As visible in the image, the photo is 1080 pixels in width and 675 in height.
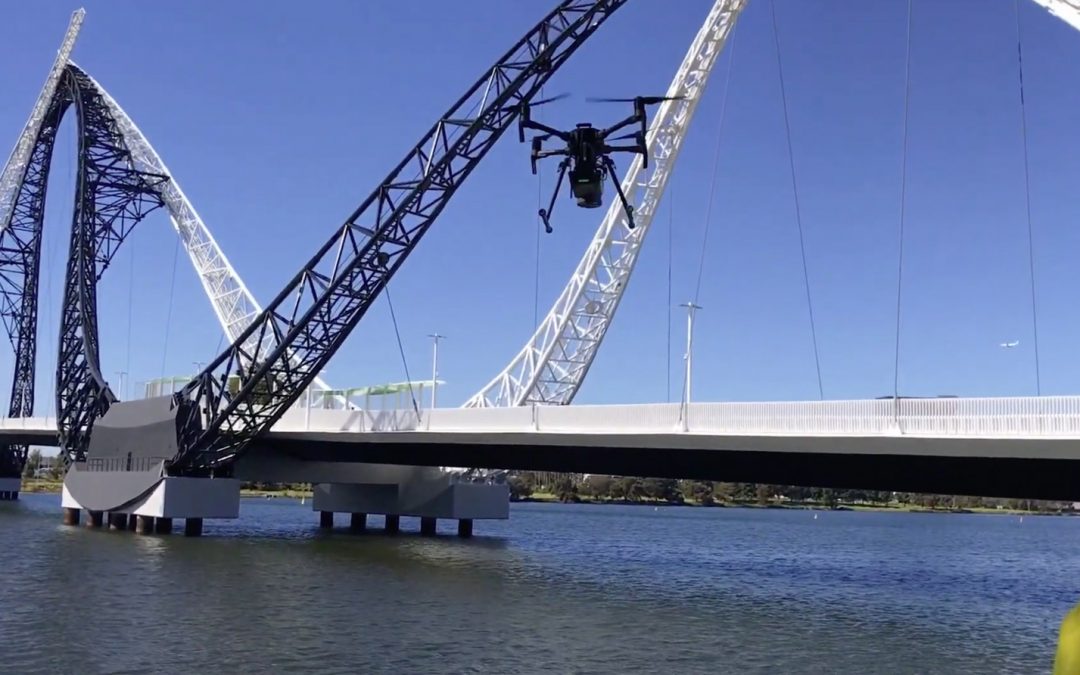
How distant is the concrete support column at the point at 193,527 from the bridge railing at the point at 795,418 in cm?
1788

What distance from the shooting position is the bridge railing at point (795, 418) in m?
36.1

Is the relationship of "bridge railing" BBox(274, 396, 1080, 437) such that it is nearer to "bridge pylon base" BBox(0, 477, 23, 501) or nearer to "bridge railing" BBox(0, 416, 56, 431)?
"bridge railing" BBox(0, 416, 56, 431)

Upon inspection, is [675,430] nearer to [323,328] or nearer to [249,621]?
[249,621]

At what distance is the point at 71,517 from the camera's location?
8669 cm

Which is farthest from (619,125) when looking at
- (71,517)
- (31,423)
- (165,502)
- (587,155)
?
(31,423)

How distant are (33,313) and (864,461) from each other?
4434 inches

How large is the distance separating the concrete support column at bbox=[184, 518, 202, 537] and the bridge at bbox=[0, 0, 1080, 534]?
138 millimetres

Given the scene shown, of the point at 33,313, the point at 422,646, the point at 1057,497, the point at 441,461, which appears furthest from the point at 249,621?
the point at 33,313

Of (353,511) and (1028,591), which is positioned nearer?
(1028,591)

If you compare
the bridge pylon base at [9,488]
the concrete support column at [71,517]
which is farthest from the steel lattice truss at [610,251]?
the bridge pylon base at [9,488]

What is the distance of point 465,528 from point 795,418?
157ft

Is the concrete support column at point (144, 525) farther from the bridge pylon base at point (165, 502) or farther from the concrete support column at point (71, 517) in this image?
the concrete support column at point (71, 517)

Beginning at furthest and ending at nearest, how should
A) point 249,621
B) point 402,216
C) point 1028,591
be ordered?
point 402,216, point 1028,591, point 249,621

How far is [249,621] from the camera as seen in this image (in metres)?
34.8
